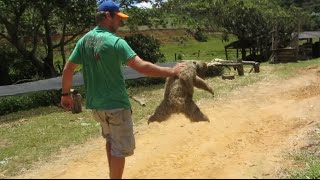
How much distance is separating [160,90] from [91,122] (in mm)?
5043

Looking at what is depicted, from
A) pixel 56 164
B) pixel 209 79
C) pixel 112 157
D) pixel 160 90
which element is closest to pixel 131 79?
pixel 160 90

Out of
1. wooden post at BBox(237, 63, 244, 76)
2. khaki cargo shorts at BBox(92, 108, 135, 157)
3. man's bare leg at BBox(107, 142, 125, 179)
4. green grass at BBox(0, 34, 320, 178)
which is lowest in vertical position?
wooden post at BBox(237, 63, 244, 76)

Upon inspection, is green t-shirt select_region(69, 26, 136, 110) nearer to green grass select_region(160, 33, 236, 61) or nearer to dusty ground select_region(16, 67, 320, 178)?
dusty ground select_region(16, 67, 320, 178)

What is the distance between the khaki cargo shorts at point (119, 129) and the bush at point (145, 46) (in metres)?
16.0

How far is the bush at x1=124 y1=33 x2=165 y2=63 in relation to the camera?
2103 centimetres

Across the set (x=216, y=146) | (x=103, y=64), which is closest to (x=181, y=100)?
(x=103, y=64)

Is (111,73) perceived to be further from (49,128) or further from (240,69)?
(240,69)

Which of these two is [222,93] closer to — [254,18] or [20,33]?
[20,33]

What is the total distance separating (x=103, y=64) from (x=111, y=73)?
0.12m

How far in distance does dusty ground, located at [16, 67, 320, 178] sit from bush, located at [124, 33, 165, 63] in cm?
851

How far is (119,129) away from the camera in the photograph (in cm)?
490

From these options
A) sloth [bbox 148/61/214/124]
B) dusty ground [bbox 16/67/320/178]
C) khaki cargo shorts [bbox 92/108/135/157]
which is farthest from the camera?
dusty ground [bbox 16/67/320/178]

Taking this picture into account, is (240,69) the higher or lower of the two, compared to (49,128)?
lower

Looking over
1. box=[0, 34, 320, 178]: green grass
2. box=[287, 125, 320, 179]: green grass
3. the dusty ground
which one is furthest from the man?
box=[0, 34, 320, 178]: green grass
